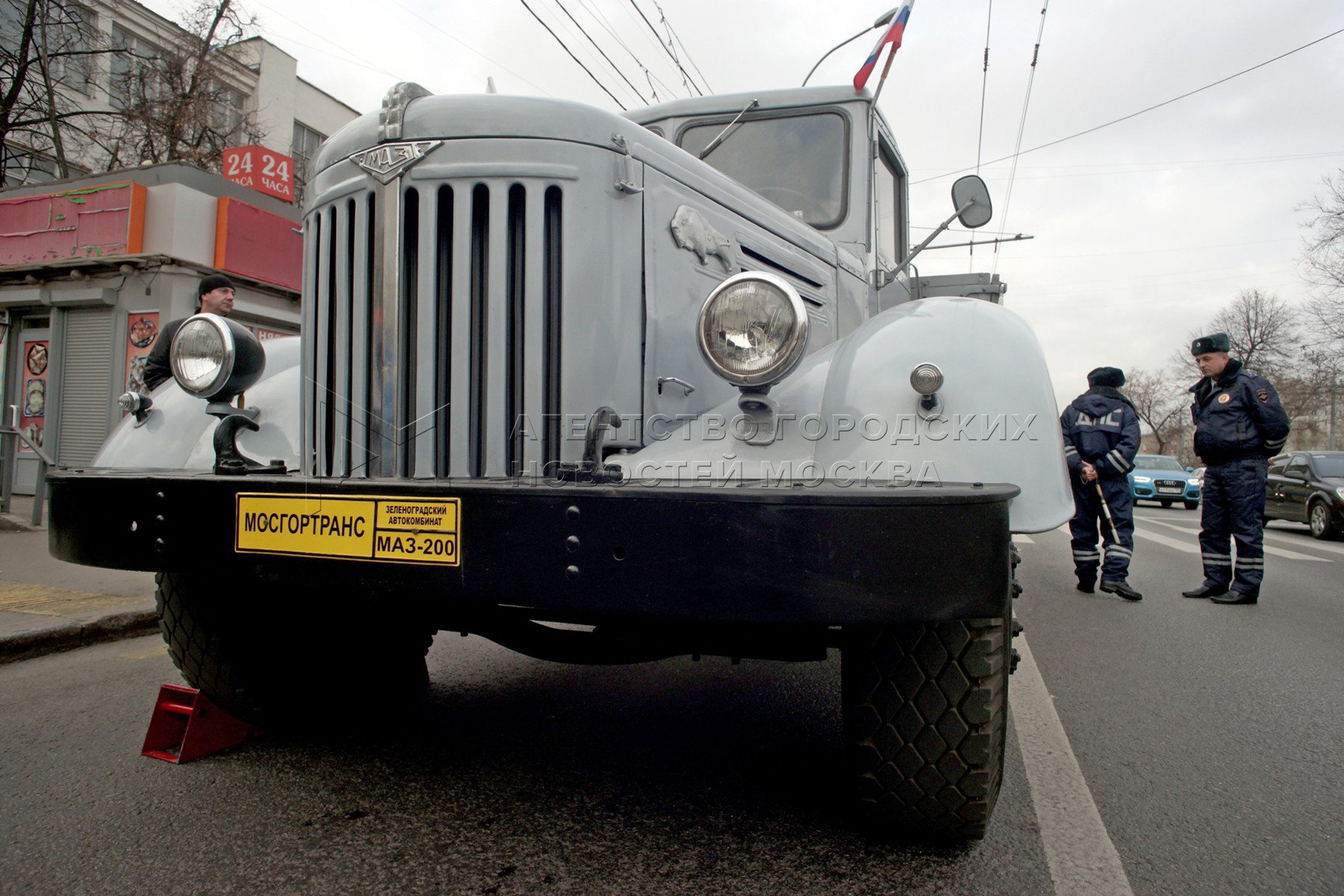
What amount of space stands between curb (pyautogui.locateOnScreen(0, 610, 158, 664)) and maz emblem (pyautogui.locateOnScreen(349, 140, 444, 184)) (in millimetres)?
2608

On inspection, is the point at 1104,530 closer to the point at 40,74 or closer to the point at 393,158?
the point at 393,158

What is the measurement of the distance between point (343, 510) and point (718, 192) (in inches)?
67.6

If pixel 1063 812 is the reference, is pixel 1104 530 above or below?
above

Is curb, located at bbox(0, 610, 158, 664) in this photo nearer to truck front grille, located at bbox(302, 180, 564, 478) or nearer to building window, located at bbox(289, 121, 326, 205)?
truck front grille, located at bbox(302, 180, 564, 478)

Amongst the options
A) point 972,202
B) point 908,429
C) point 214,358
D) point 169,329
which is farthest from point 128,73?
point 908,429

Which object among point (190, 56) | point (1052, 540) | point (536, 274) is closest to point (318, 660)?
point (536, 274)

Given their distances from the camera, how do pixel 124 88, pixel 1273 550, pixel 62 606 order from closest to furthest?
pixel 62 606, pixel 1273 550, pixel 124 88

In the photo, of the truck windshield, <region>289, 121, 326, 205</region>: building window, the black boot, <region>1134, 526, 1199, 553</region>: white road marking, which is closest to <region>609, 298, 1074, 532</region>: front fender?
the truck windshield

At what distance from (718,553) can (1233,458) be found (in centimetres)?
583

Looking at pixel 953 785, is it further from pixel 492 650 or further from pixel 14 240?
pixel 14 240

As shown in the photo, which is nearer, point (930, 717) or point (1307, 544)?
point (930, 717)

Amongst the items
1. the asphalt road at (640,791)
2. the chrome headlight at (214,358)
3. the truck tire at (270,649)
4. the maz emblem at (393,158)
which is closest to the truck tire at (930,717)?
the asphalt road at (640,791)

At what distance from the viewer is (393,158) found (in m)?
2.25

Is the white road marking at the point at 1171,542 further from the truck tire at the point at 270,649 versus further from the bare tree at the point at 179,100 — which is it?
the bare tree at the point at 179,100
